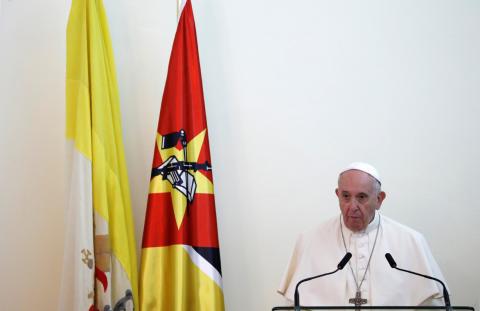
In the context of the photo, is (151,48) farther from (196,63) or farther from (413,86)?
(413,86)

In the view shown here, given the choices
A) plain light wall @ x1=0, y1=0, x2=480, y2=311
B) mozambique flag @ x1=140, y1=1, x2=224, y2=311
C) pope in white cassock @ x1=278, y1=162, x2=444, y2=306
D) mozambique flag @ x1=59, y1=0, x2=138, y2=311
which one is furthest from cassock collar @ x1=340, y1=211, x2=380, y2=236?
mozambique flag @ x1=59, y1=0, x2=138, y2=311

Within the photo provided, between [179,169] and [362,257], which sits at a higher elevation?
[179,169]

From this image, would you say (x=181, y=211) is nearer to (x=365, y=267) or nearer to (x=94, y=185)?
(x=94, y=185)

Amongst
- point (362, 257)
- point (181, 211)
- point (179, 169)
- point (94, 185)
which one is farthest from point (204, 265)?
point (362, 257)

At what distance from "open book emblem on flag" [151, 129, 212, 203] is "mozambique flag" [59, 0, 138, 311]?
11.1 inches

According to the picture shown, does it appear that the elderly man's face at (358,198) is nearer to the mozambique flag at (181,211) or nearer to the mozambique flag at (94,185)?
the mozambique flag at (181,211)

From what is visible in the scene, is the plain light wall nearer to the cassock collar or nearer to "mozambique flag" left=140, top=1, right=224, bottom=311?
"mozambique flag" left=140, top=1, right=224, bottom=311

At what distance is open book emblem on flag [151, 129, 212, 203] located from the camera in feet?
13.1

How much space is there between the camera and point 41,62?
435 centimetres

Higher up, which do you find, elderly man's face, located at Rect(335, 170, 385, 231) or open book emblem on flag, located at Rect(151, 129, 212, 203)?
open book emblem on flag, located at Rect(151, 129, 212, 203)

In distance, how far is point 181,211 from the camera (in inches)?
156

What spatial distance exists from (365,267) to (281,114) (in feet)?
4.62

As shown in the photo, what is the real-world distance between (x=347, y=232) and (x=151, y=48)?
6.55 ft

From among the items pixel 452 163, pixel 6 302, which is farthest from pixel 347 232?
pixel 6 302
